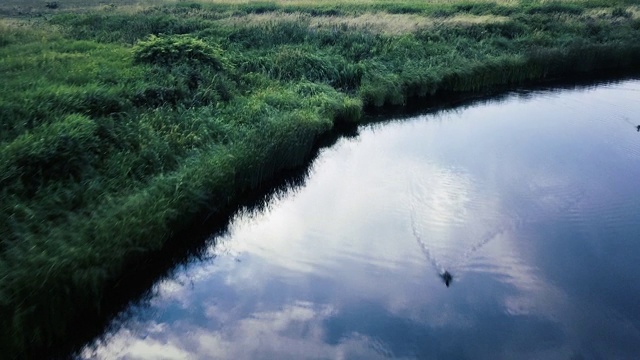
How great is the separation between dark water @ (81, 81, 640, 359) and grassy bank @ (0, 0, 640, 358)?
98cm

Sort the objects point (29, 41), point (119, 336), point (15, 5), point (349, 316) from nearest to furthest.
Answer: point (119, 336)
point (349, 316)
point (29, 41)
point (15, 5)

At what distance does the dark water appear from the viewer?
7527mm

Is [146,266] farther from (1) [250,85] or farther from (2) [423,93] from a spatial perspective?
(2) [423,93]

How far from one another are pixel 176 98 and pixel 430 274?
28.9 ft

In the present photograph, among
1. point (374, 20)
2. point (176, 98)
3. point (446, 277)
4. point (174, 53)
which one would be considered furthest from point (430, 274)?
point (374, 20)

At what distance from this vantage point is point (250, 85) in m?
17.7

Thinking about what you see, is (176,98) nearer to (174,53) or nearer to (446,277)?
(174,53)

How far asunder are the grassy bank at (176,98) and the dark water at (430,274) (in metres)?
0.98

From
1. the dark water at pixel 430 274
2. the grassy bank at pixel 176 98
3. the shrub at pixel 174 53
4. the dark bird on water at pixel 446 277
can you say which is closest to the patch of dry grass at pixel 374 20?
the grassy bank at pixel 176 98

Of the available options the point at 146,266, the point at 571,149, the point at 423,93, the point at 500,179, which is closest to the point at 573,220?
the point at 500,179

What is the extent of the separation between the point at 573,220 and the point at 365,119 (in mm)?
8752

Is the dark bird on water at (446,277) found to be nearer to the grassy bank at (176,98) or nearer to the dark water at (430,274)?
the dark water at (430,274)

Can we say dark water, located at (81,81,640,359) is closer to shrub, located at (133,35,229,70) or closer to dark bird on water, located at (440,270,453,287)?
dark bird on water, located at (440,270,453,287)

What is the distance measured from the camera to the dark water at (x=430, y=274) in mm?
7527
